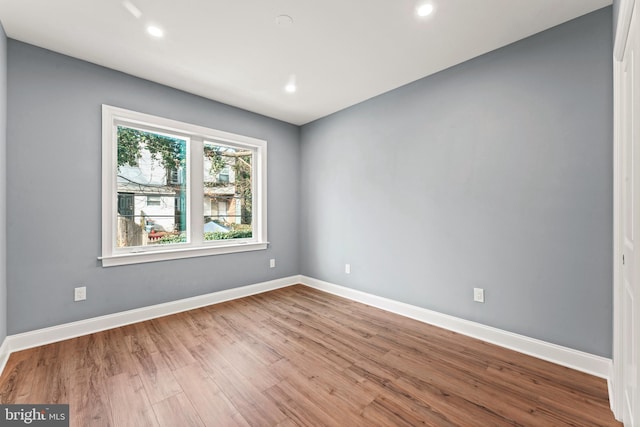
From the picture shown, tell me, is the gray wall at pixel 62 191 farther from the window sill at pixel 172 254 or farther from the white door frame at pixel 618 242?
the white door frame at pixel 618 242

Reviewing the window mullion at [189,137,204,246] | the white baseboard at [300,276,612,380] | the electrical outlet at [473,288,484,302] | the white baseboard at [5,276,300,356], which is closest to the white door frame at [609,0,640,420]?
the white baseboard at [300,276,612,380]

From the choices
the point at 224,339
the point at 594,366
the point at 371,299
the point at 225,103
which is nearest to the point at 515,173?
the point at 594,366

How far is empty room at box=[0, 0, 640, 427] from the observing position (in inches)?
66.9

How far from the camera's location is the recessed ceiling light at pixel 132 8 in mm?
1894

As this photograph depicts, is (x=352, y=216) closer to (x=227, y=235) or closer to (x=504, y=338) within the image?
(x=227, y=235)

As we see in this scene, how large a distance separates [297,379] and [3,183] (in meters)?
2.75

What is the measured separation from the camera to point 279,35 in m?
2.24

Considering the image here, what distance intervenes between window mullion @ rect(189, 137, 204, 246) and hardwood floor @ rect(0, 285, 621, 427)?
1.12m

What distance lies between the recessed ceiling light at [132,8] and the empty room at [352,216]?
0.6 inches

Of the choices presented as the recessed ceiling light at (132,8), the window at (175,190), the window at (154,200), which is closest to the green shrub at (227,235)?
the window at (175,190)

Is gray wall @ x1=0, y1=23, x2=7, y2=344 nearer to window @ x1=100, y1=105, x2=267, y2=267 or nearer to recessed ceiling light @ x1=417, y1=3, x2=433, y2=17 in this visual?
window @ x1=100, y1=105, x2=267, y2=267

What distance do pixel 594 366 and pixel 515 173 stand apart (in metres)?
1.51

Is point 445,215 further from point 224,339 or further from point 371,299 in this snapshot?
point 224,339

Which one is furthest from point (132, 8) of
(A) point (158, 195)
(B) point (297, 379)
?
(B) point (297, 379)
